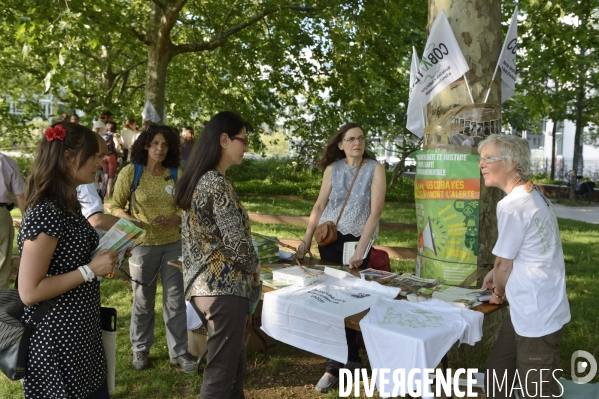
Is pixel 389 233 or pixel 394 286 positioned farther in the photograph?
pixel 389 233

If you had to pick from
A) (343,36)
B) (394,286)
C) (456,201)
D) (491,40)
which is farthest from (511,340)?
(343,36)

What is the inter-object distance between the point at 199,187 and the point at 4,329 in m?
1.07

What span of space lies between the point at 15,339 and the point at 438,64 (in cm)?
323

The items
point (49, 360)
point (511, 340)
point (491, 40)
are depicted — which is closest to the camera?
point (49, 360)

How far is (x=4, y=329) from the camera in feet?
8.18

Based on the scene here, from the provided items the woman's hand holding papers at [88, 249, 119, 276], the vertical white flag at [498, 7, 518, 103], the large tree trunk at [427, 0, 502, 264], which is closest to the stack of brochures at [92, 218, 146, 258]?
the woman's hand holding papers at [88, 249, 119, 276]

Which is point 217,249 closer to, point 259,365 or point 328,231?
point 328,231

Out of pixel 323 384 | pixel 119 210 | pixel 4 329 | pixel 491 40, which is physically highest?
pixel 491 40

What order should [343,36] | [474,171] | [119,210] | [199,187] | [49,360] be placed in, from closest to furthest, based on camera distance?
[49,360]
[199,187]
[474,171]
[119,210]
[343,36]

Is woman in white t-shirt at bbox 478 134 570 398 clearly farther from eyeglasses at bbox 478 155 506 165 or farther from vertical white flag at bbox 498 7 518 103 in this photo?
vertical white flag at bbox 498 7 518 103

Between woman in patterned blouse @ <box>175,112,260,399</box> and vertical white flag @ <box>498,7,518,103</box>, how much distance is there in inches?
89.6

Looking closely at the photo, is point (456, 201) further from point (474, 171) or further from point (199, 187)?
point (199, 187)

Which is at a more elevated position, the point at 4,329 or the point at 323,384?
the point at 4,329

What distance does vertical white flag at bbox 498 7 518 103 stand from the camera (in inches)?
163
